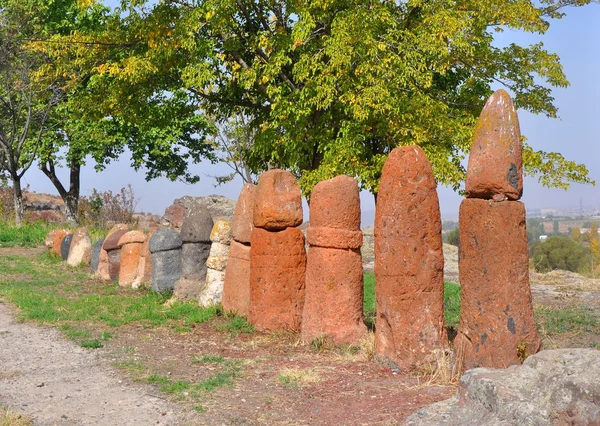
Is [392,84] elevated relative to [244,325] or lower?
elevated

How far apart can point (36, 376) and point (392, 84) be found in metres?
12.9

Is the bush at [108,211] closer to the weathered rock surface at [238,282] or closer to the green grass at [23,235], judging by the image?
the green grass at [23,235]

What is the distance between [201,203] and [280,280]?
45.9ft

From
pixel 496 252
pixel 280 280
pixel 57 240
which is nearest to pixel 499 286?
pixel 496 252

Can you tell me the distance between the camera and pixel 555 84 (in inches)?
907

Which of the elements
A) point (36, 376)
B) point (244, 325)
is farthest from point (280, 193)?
point (36, 376)

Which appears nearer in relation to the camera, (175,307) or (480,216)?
(480,216)

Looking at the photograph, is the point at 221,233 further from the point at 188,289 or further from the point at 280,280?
the point at 280,280

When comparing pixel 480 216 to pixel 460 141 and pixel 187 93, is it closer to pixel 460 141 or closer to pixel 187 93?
pixel 460 141

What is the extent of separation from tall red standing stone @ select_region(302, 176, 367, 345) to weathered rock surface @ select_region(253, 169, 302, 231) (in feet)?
3.08

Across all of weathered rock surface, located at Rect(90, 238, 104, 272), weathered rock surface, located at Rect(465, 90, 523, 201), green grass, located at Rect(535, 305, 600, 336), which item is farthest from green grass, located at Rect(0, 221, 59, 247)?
weathered rock surface, located at Rect(465, 90, 523, 201)

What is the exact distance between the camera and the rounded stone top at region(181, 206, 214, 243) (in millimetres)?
14281

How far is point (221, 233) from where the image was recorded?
13570mm

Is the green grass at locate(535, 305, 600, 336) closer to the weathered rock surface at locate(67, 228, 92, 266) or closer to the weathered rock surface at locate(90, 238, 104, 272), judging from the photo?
the weathered rock surface at locate(90, 238, 104, 272)
